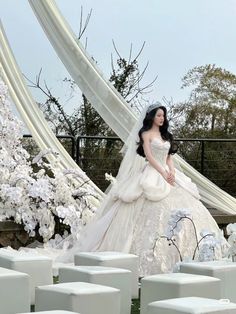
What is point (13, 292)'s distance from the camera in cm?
383

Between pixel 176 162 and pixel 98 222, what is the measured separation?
3.06 ft

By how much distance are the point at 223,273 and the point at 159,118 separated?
262 cm

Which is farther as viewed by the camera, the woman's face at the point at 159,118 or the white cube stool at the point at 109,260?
Result: the woman's face at the point at 159,118

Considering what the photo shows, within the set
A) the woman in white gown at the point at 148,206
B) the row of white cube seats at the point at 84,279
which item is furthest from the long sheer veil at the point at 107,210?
the row of white cube seats at the point at 84,279

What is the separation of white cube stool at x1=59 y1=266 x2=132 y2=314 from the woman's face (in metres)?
2.61

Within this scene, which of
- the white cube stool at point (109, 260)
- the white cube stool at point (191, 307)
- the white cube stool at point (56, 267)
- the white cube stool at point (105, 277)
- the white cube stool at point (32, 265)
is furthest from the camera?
the white cube stool at point (56, 267)

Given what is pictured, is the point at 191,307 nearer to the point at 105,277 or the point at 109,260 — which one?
the point at 105,277

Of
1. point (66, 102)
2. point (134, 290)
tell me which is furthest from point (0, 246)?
point (66, 102)

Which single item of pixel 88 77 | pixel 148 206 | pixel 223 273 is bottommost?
pixel 223 273

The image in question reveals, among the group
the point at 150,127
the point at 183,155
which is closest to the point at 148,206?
the point at 150,127

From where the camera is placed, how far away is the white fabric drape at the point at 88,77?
7020 mm

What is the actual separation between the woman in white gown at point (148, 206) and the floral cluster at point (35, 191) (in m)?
0.39

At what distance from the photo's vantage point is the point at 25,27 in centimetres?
1066

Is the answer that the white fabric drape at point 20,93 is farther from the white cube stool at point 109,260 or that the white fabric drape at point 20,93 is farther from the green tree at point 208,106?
the green tree at point 208,106
